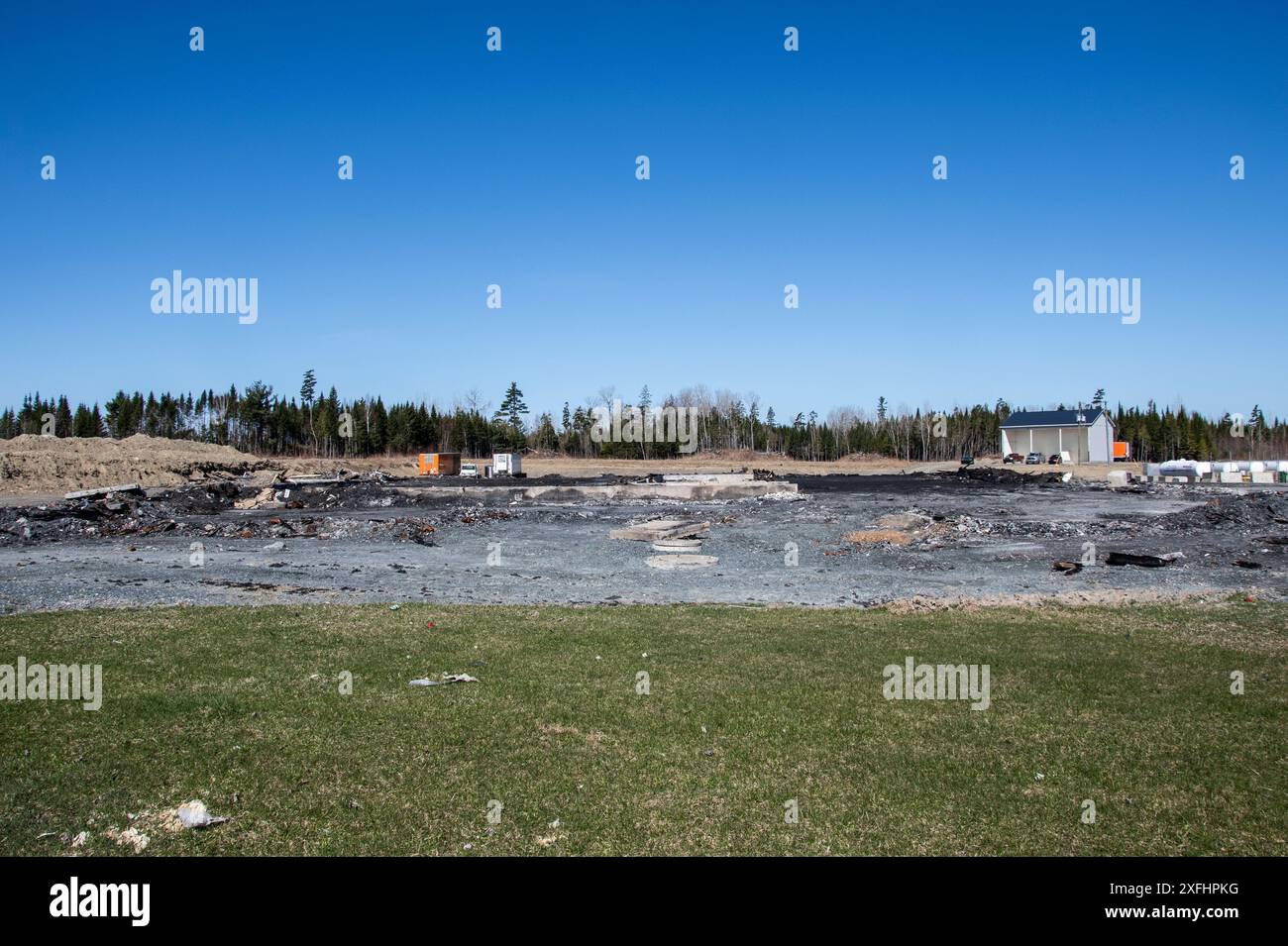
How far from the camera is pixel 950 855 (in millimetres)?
5129

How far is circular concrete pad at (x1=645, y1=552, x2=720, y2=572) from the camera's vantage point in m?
20.9

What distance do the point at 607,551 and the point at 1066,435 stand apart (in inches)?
3149

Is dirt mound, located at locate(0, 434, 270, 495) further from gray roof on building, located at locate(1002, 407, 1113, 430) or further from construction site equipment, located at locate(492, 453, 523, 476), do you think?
gray roof on building, located at locate(1002, 407, 1113, 430)

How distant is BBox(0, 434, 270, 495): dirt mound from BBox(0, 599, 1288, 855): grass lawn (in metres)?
42.6

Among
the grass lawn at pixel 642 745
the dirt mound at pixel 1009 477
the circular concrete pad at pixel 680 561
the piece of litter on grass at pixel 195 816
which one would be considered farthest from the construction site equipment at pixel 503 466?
the piece of litter on grass at pixel 195 816

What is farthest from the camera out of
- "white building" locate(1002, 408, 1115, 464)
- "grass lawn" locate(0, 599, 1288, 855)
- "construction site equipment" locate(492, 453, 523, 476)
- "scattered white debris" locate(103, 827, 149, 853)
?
"white building" locate(1002, 408, 1115, 464)

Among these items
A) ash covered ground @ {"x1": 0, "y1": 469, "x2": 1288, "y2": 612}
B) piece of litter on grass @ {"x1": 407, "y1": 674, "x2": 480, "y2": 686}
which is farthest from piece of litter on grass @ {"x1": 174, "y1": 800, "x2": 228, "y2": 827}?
ash covered ground @ {"x1": 0, "y1": 469, "x2": 1288, "y2": 612}

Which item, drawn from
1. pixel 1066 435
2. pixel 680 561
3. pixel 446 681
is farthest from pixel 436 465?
pixel 1066 435

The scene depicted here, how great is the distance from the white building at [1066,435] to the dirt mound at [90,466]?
7812 cm

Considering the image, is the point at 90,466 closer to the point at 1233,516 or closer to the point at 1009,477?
the point at 1233,516

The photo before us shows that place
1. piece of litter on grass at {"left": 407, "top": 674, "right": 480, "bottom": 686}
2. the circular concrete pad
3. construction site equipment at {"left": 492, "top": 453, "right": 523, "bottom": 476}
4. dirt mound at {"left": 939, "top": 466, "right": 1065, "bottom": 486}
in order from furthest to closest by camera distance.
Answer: construction site equipment at {"left": 492, "top": 453, "right": 523, "bottom": 476}
dirt mound at {"left": 939, "top": 466, "right": 1065, "bottom": 486}
the circular concrete pad
piece of litter on grass at {"left": 407, "top": 674, "right": 480, "bottom": 686}

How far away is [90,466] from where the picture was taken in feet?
162
